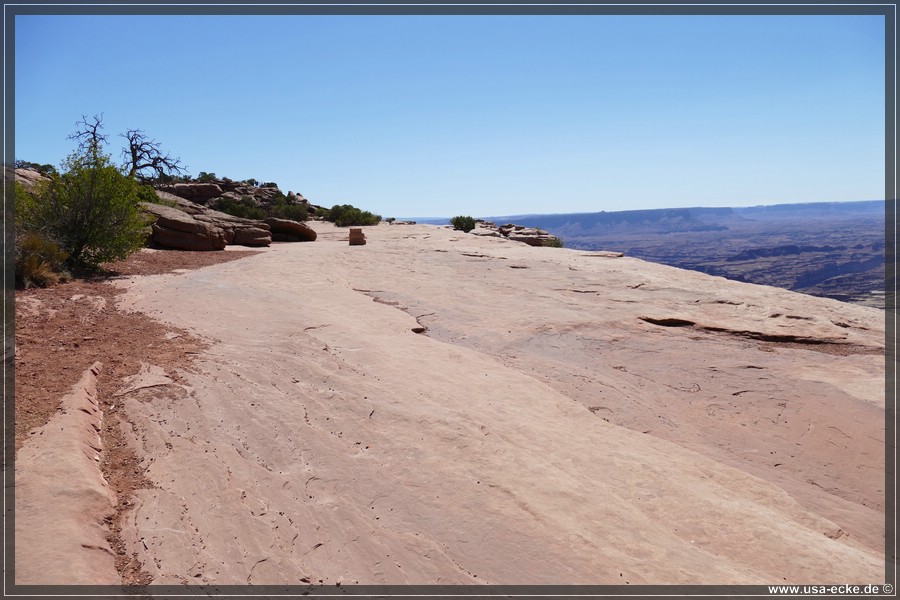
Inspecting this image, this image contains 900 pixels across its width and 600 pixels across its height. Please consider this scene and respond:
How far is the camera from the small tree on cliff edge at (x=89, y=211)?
1290 centimetres

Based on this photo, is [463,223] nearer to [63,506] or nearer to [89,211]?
[89,211]

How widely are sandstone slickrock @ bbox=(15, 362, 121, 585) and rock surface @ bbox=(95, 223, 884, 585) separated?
0.28 metres

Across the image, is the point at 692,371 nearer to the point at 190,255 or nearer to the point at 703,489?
the point at 703,489

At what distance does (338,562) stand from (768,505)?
4052 mm

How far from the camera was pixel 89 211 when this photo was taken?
1339cm

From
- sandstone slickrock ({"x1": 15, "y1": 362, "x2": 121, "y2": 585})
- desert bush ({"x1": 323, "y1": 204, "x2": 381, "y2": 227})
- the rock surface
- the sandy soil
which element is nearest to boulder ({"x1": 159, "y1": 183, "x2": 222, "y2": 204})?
desert bush ({"x1": 323, "y1": 204, "x2": 381, "y2": 227})

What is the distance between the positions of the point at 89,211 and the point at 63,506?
11852mm

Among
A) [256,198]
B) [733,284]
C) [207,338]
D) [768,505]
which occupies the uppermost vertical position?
[256,198]

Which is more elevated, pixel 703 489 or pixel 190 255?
pixel 190 255

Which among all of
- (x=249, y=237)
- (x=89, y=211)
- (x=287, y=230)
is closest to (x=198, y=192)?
(x=287, y=230)

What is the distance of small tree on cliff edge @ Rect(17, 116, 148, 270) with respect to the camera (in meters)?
12.9
